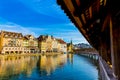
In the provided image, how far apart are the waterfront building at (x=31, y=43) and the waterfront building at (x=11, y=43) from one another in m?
4.81

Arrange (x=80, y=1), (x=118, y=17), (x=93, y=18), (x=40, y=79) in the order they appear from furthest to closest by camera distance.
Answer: (x=40, y=79)
(x=93, y=18)
(x=118, y=17)
(x=80, y=1)

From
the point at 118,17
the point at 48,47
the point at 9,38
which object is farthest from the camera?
the point at 48,47

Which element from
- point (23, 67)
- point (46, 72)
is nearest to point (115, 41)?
point (46, 72)

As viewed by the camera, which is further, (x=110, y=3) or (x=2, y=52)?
(x=2, y=52)

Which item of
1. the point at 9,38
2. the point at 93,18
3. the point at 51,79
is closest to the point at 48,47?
the point at 9,38

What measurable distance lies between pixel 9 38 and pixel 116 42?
10911 cm

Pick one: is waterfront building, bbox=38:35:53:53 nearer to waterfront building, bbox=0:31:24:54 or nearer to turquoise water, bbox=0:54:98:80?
waterfront building, bbox=0:31:24:54

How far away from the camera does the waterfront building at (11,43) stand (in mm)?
106094

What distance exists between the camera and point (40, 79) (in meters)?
30.2

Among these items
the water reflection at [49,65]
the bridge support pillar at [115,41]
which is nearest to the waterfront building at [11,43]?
the water reflection at [49,65]

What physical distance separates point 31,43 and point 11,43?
20.2m

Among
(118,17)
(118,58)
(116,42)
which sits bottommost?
(118,58)

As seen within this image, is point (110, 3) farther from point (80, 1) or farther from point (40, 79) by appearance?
point (40, 79)

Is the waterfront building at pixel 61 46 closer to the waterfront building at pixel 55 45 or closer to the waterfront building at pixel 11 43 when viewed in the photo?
the waterfront building at pixel 55 45
